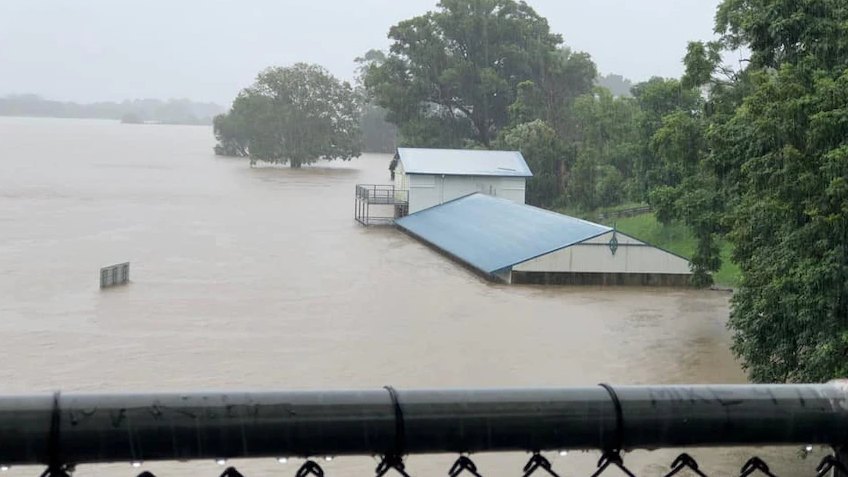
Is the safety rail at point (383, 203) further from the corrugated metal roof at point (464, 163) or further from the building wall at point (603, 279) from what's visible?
the building wall at point (603, 279)

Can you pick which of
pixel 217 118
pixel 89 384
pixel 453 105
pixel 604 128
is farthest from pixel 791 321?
pixel 217 118

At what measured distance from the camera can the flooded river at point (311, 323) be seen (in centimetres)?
1573

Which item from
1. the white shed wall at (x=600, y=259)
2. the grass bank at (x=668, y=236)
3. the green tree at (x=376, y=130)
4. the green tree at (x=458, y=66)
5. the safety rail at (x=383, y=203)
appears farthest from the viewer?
the green tree at (x=376, y=130)

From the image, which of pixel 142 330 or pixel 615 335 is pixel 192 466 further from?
pixel 615 335

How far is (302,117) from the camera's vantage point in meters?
70.2

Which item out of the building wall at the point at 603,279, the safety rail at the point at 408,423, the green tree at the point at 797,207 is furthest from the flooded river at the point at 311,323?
the safety rail at the point at 408,423

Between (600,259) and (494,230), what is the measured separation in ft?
16.4

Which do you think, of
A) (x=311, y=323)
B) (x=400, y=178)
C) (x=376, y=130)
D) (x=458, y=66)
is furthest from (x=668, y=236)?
(x=376, y=130)

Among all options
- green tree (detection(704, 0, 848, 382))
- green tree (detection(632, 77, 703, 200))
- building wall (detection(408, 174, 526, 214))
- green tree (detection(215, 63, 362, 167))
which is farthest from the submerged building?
green tree (detection(215, 63, 362, 167))

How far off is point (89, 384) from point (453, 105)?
137 feet

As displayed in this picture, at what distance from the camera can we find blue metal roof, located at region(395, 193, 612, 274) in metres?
26.9

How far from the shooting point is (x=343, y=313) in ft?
71.1

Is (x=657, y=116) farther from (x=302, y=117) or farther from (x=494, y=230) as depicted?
(x=302, y=117)

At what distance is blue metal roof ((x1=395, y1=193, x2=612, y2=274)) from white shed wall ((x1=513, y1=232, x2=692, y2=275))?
192 millimetres
